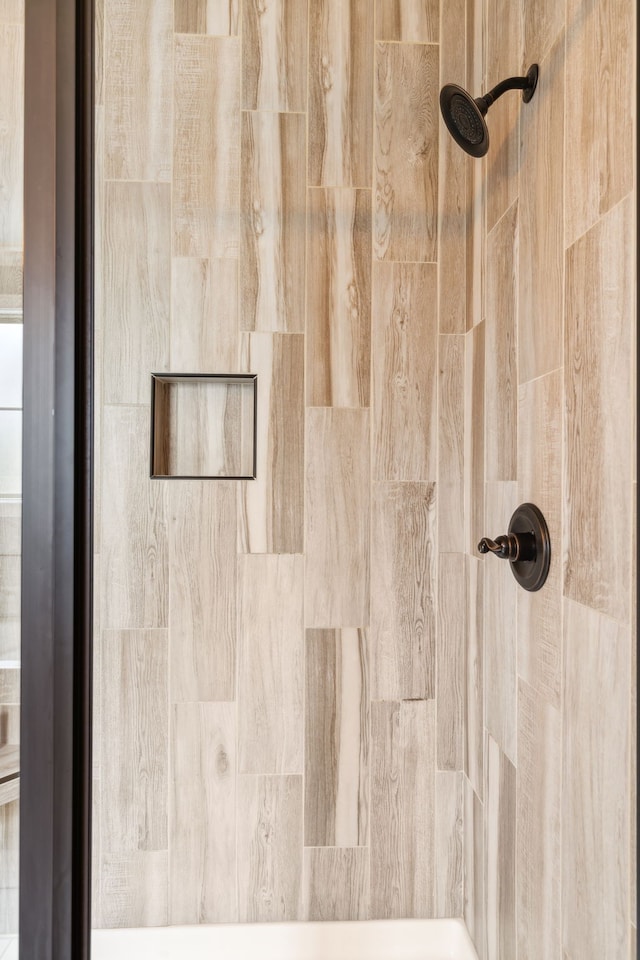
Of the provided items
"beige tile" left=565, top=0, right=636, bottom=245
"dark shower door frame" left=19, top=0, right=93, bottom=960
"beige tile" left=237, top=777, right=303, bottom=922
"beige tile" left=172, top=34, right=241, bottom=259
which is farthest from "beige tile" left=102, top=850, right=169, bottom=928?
"beige tile" left=565, top=0, right=636, bottom=245

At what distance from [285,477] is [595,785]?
807mm

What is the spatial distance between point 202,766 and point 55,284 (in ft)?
3.43

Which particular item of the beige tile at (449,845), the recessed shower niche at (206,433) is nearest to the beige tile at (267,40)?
the recessed shower niche at (206,433)

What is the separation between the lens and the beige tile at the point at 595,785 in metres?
0.69

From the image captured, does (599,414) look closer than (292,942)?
Yes

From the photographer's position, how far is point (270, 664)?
51.7 inches

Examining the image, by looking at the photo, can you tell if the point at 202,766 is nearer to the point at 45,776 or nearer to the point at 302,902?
the point at 302,902

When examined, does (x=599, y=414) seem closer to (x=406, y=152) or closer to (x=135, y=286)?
(x=406, y=152)

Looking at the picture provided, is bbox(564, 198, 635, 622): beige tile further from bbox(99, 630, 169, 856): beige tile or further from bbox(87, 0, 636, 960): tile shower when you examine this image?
bbox(99, 630, 169, 856): beige tile

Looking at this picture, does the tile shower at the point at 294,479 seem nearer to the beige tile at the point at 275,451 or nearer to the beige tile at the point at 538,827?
the beige tile at the point at 275,451

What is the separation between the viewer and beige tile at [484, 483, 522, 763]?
1.07 meters

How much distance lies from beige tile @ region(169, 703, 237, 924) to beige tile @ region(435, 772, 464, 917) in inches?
17.9

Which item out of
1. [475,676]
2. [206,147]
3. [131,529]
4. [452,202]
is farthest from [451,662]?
[206,147]

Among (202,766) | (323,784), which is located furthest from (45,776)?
(323,784)
